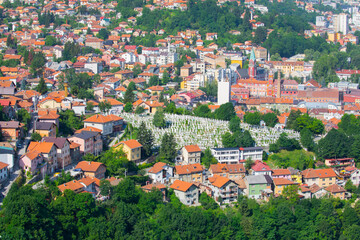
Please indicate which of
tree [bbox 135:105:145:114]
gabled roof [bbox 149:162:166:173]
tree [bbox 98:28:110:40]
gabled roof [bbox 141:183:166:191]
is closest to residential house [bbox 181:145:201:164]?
gabled roof [bbox 149:162:166:173]

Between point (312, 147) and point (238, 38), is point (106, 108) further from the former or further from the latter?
point (238, 38)

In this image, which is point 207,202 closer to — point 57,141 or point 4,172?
point 57,141

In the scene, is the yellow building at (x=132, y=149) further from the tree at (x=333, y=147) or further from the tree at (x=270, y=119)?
the tree at (x=270, y=119)

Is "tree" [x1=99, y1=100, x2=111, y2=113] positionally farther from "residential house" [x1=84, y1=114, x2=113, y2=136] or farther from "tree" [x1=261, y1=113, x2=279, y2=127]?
"tree" [x1=261, y1=113, x2=279, y2=127]

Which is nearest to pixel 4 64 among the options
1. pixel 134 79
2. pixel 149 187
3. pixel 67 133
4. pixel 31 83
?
pixel 31 83

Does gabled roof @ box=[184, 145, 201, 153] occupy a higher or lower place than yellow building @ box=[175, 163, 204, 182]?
higher
